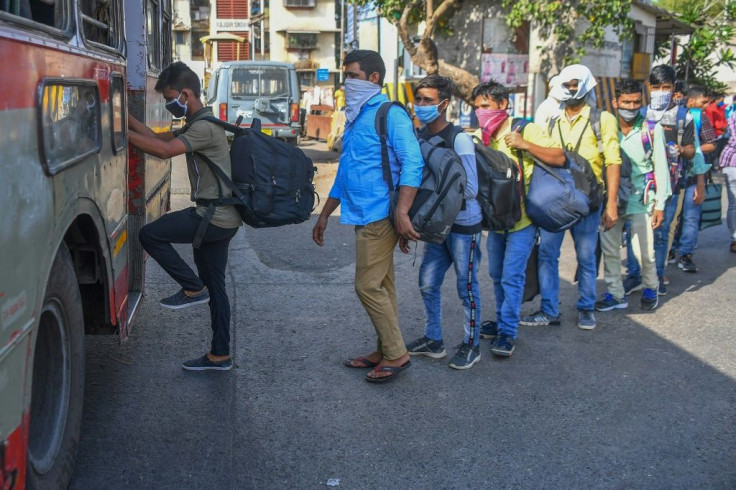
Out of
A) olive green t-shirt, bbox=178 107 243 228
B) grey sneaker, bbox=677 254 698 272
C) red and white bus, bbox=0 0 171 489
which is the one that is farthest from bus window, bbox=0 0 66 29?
grey sneaker, bbox=677 254 698 272

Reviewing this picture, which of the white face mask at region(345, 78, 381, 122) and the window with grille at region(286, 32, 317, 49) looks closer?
the white face mask at region(345, 78, 381, 122)

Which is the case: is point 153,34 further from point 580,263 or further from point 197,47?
point 197,47

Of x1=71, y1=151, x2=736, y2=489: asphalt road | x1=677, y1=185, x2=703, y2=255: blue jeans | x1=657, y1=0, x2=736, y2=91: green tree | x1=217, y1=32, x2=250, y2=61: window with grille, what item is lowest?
x1=71, y1=151, x2=736, y2=489: asphalt road

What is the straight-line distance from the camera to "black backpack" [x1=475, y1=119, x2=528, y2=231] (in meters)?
4.98

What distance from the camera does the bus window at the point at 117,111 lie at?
374cm

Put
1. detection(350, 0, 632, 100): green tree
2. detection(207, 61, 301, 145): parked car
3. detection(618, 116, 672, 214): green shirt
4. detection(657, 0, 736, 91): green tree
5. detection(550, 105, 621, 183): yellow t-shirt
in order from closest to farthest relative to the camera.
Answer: detection(550, 105, 621, 183): yellow t-shirt < detection(618, 116, 672, 214): green shirt < detection(350, 0, 632, 100): green tree < detection(657, 0, 736, 91): green tree < detection(207, 61, 301, 145): parked car

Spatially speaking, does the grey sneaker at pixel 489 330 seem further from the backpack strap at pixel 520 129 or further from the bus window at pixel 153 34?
the bus window at pixel 153 34

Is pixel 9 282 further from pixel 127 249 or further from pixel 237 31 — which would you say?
pixel 237 31

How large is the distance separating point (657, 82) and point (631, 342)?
2165 millimetres

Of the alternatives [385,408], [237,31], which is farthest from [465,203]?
[237,31]

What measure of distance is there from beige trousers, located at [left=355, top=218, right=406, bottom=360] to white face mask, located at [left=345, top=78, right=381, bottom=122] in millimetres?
607

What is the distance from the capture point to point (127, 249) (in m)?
4.34

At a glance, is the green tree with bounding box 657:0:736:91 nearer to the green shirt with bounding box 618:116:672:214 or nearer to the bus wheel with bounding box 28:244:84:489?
the green shirt with bounding box 618:116:672:214

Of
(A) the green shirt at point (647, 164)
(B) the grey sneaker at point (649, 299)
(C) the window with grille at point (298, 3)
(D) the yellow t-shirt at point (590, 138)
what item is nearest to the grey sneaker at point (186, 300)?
(D) the yellow t-shirt at point (590, 138)
